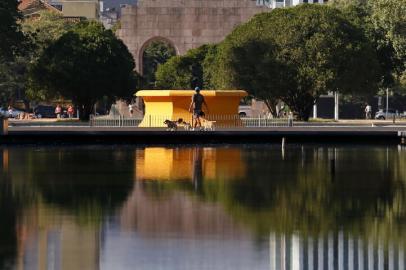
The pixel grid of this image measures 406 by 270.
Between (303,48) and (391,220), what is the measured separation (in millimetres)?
71299

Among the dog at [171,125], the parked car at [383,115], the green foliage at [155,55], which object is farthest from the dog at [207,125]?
the green foliage at [155,55]

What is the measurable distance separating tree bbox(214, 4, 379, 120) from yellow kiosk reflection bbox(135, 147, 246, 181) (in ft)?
127

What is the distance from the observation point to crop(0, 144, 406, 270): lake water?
79.3 feet

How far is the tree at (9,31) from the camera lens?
10200cm

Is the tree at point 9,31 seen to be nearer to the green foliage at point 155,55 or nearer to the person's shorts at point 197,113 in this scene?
the person's shorts at point 197,113

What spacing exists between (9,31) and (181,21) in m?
32.7

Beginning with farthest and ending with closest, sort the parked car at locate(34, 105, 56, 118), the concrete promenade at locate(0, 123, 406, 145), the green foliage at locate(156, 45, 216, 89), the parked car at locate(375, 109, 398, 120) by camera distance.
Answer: the parked car at locate(34, 105, 56, 118) → the parked car at locate(375, 109, 398, 120) → the green foliage at locate(156, 45, 216, 89) → the concrete promenade at locate(0, 123, 406, 145)

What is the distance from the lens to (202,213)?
31.3 m

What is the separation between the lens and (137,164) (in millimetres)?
49375

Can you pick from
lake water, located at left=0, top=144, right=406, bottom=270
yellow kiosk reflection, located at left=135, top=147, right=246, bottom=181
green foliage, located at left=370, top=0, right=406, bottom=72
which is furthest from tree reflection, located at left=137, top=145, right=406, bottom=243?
green foliage, located at left=370, top=0, right=406, bottom=72

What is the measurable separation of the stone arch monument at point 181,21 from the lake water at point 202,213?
261 feet

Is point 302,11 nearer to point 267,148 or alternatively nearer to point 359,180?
point 267,148

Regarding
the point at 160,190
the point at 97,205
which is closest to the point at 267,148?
the point at 160,190

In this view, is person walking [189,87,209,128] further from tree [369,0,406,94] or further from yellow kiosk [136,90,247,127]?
tree [369,0,406,94]
